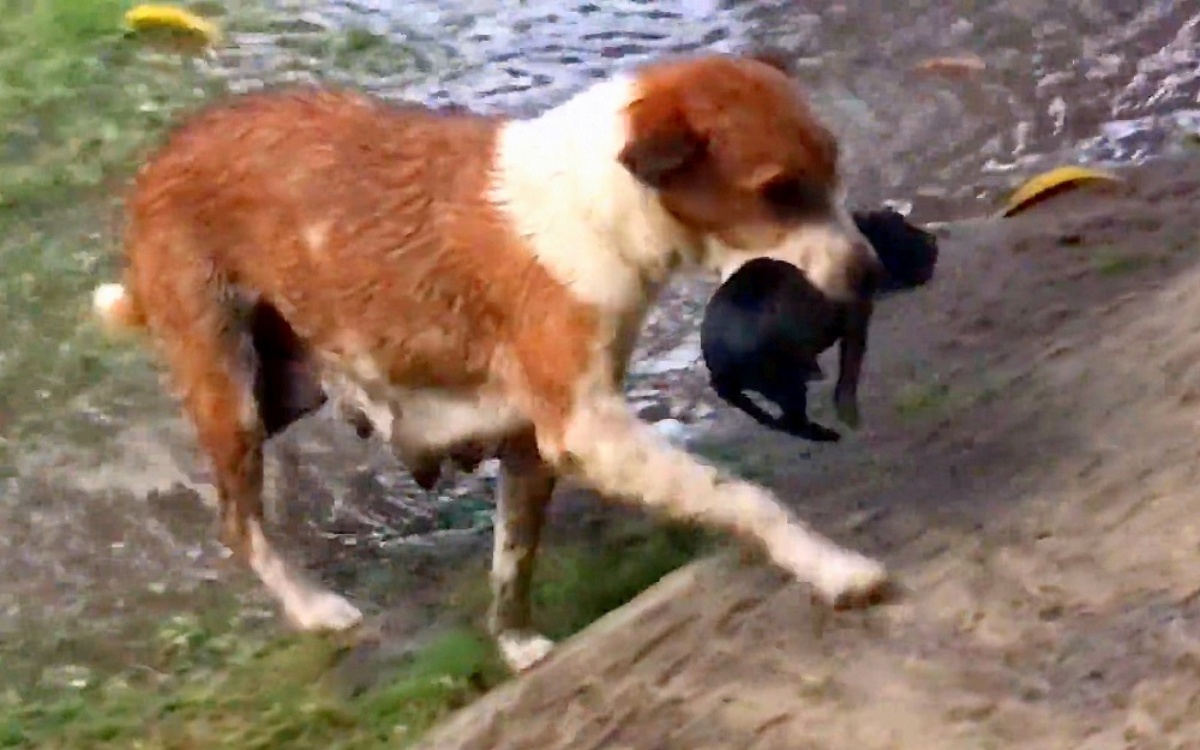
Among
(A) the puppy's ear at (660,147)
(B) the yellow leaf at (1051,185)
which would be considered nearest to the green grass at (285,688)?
(A) the puppy's ear at (660,147)

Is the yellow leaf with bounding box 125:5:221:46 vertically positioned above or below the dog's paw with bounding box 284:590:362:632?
above

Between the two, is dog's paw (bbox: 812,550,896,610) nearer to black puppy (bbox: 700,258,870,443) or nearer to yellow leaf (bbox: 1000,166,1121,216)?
black puppy (bbox: 700,258,870,443)

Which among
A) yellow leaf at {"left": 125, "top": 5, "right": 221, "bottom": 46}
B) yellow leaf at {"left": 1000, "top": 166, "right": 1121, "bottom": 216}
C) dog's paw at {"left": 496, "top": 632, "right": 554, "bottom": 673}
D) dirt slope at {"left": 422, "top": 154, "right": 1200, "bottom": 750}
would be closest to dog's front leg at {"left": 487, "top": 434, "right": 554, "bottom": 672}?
dog's paw at {"left": 496, "top": 632, "right": 554, "bottom": 673}

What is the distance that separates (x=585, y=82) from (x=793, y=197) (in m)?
3.00

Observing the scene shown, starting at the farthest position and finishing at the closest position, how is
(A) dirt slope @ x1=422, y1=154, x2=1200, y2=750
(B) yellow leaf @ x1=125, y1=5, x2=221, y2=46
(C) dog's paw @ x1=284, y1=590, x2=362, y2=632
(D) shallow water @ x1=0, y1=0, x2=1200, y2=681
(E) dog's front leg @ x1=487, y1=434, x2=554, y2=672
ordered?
(B) yellow leaf @ x1=125, y1=5, x2=221, y2=46 < (D) shallow water @ x1=0, y1=0, x2=1200, y2=681 < (C) dog's paw @ x1=284, y1=590, x2=362, y2=632 < (E) dog's front leg @ x1=487, y1=434, x2=554, y2=672 < (A) dirt slope @ x1=422, y1=154, x2=1200, y2=750

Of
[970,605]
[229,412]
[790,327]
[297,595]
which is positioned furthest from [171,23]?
[970,605]

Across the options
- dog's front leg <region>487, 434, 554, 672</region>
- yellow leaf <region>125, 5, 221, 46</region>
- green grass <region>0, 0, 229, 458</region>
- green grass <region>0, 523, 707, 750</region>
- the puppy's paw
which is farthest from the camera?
yellow leaf <region>125, 5, 221, 46</region>

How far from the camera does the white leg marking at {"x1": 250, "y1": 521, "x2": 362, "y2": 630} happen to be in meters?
3.03

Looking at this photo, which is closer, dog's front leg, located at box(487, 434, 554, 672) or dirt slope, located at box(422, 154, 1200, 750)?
dirt slope, located at box(422, 154, 1200, 750)

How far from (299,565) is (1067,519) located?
61.3 inches

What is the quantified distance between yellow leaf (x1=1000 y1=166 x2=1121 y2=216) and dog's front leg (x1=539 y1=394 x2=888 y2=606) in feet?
6.80

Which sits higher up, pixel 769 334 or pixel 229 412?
pixel 769 334

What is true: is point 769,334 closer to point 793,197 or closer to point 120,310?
point 793,197

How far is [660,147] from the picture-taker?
2.30 m
